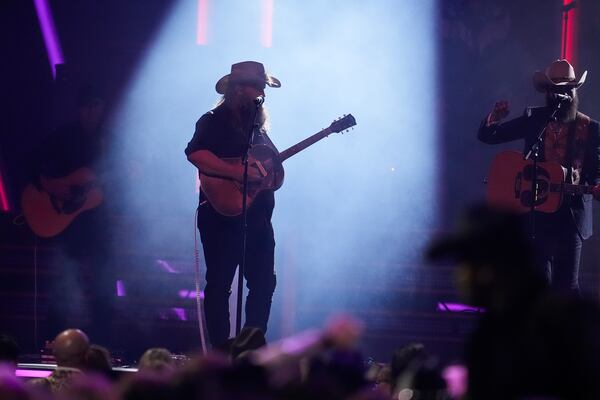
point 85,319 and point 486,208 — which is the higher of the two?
point 486,208

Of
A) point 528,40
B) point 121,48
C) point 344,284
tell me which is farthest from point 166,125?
point 528,40

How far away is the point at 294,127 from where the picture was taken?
10.7m

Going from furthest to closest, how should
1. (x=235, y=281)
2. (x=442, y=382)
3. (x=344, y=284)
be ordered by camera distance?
1. (x=344, y=284)
2. (x=235, y=281)
3. (x=442, y=382)

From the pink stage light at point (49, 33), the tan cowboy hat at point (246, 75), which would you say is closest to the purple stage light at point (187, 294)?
the tan cowboy hat at point (246, 75)

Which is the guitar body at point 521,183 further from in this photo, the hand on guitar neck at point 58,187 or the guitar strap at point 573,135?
the hand on guitar neck at point 58,187

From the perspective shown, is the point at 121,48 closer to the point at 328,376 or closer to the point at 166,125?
the point at 166,125

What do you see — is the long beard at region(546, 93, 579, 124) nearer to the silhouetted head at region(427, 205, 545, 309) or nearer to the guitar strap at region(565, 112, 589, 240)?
the guitar strap at region(565, 112, 589, 240)

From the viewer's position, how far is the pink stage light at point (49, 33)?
1087cm

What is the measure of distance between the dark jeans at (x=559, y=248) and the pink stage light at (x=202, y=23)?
444cm

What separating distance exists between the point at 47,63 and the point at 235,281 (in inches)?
133

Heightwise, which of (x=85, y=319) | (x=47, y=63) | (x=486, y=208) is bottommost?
(x=85, y=319)

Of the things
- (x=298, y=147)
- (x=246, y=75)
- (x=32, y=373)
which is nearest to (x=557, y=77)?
(x=298, y=147)

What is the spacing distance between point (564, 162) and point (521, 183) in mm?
402

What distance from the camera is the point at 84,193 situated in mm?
9312
